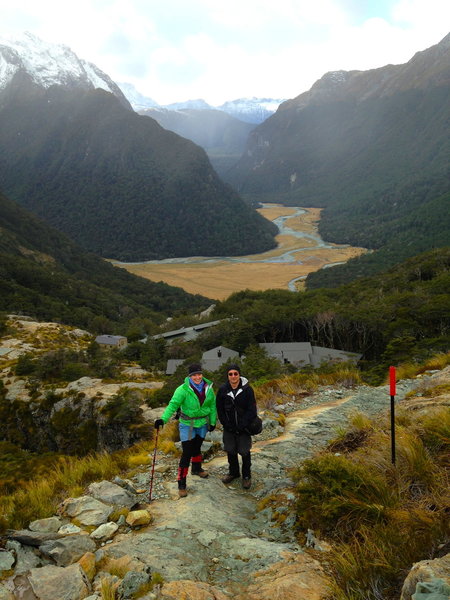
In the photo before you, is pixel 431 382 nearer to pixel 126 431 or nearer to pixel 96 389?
pixel 126 431

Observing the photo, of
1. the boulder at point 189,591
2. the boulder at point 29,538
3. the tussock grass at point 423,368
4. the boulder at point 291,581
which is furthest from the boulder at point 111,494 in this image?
the tussock grass at point 423,368

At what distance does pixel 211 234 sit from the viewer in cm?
19188

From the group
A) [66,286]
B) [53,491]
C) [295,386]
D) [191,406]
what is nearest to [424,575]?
[191,406]

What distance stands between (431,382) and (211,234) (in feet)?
611

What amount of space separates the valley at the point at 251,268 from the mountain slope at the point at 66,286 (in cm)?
1424

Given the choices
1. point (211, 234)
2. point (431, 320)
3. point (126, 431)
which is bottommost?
point (126, 431)

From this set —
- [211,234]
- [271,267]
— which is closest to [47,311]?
[271,267]

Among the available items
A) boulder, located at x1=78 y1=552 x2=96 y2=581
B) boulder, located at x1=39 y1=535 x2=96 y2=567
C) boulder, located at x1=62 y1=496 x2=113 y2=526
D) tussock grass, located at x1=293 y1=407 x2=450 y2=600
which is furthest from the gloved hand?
boulder, located at x1=78 y1=552 x2=96 y2=581

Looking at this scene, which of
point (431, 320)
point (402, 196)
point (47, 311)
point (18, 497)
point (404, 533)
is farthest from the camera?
point (402, 196)

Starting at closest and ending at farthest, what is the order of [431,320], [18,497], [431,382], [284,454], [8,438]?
[18,497] < [284,454] < [431,382] < [8,438] < [431,320]

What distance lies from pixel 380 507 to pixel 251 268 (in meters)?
139

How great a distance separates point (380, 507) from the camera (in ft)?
12.7

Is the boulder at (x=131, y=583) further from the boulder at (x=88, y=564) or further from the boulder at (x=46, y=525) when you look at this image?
the boulder at (x=46, y=525)

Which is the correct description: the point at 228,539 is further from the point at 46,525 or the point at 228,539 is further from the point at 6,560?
the point at 6,560
